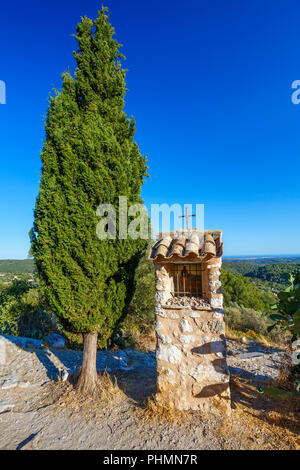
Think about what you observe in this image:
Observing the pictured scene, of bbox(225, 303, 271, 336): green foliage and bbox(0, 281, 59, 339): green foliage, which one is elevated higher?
bbox(0, 281, 59, 339): green foliage

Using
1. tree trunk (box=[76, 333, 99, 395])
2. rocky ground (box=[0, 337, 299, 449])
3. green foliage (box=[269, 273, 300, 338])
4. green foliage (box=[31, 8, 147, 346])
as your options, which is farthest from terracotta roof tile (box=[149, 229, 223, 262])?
rocky ground (box=[0, 337, 299, 449])

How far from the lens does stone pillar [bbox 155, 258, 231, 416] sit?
3.64 meters

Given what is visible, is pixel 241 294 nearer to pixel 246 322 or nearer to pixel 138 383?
pixel 246 322

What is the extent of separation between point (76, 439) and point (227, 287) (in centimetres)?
1980

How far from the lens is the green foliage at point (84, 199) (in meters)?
4.44

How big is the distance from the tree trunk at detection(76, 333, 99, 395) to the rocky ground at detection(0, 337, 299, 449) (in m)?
0.39

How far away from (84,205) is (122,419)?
4110 mm

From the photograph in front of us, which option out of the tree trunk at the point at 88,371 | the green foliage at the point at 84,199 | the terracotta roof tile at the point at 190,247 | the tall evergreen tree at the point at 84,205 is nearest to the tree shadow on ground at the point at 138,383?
the tree trunk at the point at 88,371

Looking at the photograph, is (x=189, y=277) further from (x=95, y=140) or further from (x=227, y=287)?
(x=227, y=287)

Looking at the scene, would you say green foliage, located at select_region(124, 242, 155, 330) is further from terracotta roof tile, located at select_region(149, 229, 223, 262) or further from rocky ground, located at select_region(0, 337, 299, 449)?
terracotta roof tile, located at select_region(149, 229, 223, 262)

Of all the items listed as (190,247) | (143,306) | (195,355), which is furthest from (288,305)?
(143,306)

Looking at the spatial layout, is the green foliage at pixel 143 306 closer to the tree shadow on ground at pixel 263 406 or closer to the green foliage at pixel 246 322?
the tree shadow on ground at pixel 263 406

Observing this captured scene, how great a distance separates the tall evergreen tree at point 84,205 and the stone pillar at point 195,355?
145cm

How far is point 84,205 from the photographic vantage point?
446 centimetres
